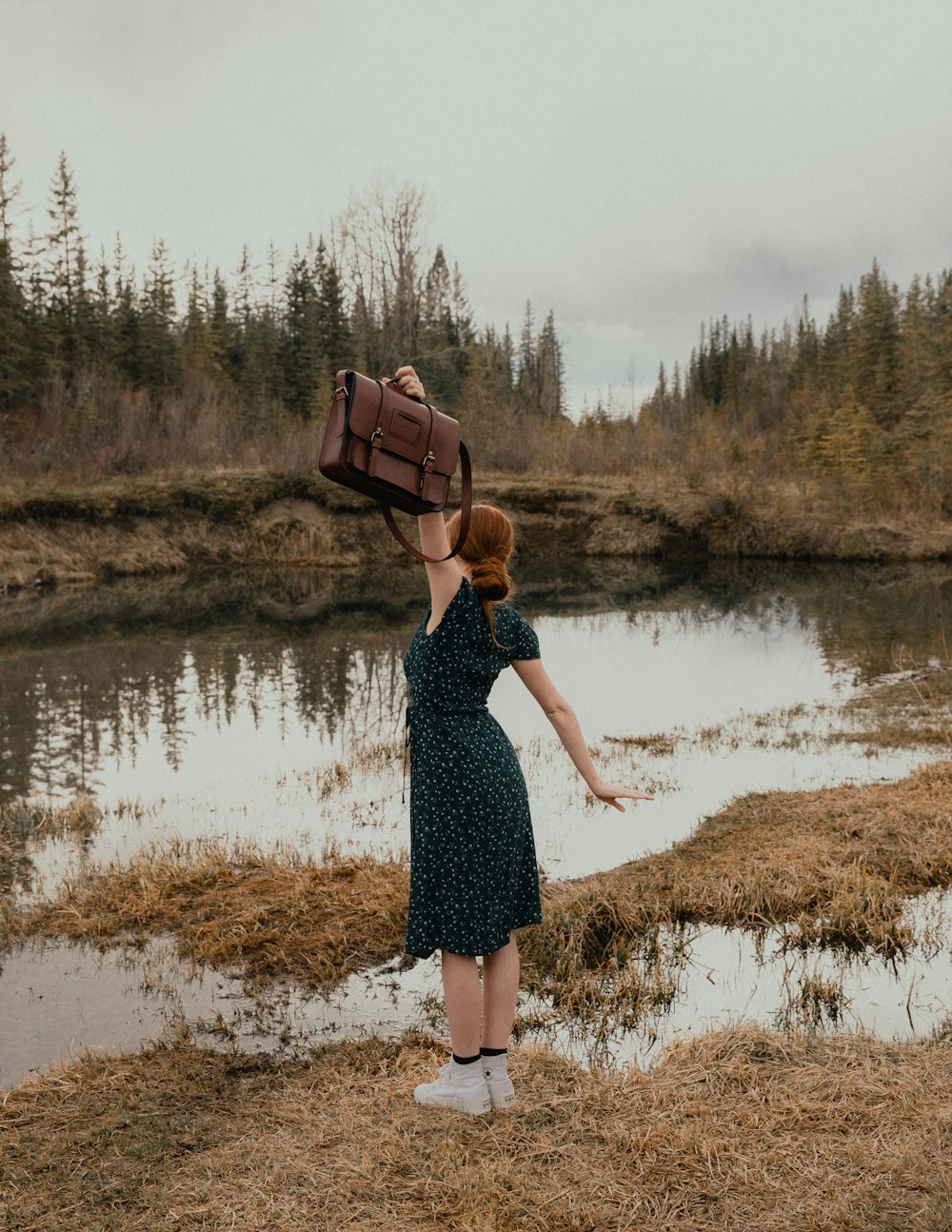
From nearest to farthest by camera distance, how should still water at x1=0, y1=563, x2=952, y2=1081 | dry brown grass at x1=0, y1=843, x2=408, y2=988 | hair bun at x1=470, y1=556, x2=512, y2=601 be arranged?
hair bun at x1=470, y1=556, x2=512, y2=601 < dry brown grass at x1=0, y1=843, x2=408, y2=988 < still water at x1=0, y1=563, x2=952, y2=1081

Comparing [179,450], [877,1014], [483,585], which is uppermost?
[179,450]

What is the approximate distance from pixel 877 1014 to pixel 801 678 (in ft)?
38.0

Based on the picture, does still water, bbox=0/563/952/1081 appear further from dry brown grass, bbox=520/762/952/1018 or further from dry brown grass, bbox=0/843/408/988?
dry brown grass, bbox=520/762/952/1018

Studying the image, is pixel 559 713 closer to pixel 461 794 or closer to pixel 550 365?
pixel 461 794

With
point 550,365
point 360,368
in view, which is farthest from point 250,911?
point 550,365

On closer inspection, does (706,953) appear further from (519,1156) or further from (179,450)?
(179,450)

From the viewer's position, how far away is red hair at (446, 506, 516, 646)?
3459mm

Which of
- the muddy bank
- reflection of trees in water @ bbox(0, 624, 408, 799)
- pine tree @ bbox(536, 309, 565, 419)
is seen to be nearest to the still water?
reflection of trees in water @ bbox(0, 624, 408, 799)

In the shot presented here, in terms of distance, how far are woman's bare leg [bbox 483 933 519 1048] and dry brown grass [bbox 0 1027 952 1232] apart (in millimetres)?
278

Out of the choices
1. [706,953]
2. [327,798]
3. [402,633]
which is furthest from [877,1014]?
[402,633]

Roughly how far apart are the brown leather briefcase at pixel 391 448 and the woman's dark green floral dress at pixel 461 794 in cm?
35

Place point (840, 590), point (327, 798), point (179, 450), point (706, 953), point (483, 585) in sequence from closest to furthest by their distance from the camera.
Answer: point (483, 585) → point (706, 953) → point (327, 798) → point (840, 590) → point (179, 450)

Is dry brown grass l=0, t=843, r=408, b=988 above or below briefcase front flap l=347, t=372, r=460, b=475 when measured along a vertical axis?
below

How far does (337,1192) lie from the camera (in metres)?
3.13
